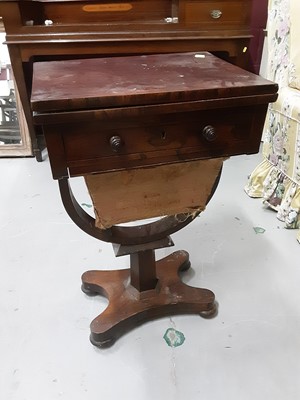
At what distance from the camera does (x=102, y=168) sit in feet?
2.58

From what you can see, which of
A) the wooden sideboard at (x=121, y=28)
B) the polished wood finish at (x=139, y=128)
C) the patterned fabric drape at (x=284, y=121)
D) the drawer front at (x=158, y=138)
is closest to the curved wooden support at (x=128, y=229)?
the polished wood finish at (x=139, y=128)

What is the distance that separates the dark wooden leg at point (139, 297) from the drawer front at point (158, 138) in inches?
14.5

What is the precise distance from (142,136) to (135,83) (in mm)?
117

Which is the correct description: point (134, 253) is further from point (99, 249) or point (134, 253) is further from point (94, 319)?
point (99, 249)

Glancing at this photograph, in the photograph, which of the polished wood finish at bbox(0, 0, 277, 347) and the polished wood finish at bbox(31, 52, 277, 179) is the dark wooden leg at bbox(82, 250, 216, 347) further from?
the polished wood finish at bbox(31, 52, 277, 179)

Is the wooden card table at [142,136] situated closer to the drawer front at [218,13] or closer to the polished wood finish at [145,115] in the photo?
the polished wood finish at [145,115]

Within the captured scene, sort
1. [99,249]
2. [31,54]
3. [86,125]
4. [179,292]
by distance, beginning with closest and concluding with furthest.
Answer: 1. [86,125]
2. [179,292]
3. [99,249]
4. [31,54]

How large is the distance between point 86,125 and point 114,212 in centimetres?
26

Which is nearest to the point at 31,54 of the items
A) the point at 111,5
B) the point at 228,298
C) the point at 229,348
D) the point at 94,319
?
the point at 111,5

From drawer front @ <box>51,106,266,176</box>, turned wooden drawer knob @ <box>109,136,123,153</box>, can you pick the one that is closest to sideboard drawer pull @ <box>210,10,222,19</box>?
drawer front @ <box>51,106,266,176</box>

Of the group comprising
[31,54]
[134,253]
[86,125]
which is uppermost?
[86,125]

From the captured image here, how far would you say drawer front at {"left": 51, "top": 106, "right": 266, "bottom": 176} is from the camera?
0.76 meters

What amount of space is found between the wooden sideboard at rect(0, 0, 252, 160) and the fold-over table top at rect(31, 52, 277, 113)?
74 centimetres

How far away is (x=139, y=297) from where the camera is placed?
1136 mm
